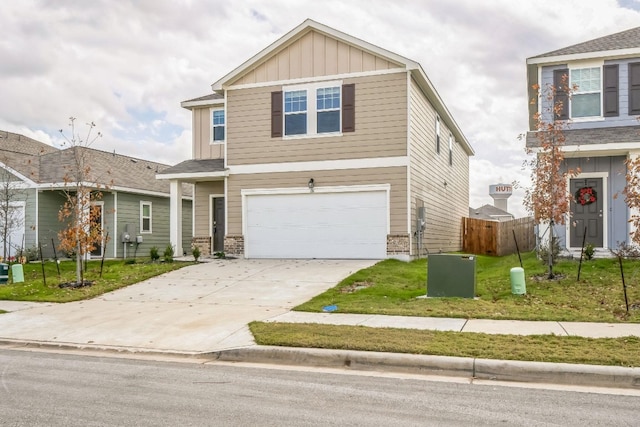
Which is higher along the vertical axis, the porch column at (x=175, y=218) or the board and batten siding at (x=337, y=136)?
the board and batten siding at (x=337, y=136)

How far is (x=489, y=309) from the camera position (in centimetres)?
1041

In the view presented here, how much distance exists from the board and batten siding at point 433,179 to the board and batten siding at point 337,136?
0.57 meters

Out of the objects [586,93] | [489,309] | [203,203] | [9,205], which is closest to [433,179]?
[586,93]

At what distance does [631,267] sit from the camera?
1403 cm

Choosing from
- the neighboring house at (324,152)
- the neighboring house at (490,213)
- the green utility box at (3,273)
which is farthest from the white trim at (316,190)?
the neighboring house at (490,213)

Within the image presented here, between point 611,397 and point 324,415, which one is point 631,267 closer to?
point 611,397

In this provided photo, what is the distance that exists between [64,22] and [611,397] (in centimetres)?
1544

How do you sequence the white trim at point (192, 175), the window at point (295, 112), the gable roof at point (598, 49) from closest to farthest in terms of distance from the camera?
the gable roof at point (598, 49)
the window at point (295, 112)
the white trim at point (192, 175)

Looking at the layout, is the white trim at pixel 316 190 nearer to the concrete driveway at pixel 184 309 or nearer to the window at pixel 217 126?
the concrete driveway at pixel 184 309

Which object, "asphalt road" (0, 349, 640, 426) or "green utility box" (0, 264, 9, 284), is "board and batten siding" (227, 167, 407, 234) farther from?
"asphalt road" (0, 349, 640, 426)

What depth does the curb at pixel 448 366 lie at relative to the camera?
6.43 meters

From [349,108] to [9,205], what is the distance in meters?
14.2

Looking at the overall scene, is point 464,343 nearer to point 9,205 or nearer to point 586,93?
point 586,93

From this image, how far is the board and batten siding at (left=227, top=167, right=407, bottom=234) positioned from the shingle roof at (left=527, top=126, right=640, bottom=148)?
3.99m
